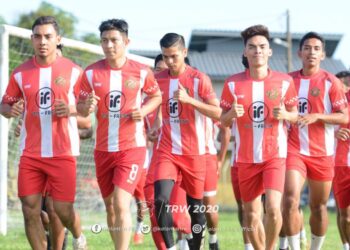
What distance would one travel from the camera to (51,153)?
34.3ft

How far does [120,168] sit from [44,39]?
166 cm

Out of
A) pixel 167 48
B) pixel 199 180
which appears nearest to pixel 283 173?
pixel 199 180

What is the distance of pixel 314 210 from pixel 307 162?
0.68 metres

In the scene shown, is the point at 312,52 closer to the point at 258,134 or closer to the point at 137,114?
the point at 258,134

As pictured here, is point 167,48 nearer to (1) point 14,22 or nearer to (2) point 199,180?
(2) point 199,180

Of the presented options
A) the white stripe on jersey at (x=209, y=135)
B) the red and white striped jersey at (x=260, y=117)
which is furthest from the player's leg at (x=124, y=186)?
the white stripe on jersey at (x=209, y=135)

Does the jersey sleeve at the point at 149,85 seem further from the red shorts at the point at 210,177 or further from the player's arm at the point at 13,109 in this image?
the red shorts at the point at 210,177

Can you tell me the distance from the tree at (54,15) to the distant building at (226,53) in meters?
6.58

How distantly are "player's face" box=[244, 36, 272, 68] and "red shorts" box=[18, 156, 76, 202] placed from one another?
2403 mm

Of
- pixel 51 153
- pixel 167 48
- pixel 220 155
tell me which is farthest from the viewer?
pixel 220 155

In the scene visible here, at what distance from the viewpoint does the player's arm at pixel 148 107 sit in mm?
10469

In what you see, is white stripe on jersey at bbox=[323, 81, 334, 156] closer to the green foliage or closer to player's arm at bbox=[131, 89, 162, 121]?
player's arm at bbox=[131, 89, 162, 121]

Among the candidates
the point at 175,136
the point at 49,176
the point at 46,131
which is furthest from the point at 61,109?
the point at 175,136

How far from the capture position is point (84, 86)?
10711mm
